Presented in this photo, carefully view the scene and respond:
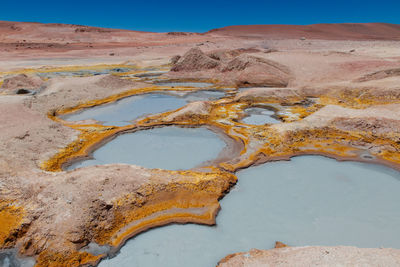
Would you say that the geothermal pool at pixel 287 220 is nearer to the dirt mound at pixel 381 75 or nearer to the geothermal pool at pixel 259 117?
the geothermal pool at pixel 259 117

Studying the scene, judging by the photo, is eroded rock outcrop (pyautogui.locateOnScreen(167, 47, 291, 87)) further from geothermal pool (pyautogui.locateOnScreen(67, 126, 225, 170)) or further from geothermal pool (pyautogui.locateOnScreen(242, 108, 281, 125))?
geothermal pool (pyautogui.locateOnScreen(67, 126, 225, 170))

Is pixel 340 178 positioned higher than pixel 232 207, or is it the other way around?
pixel 340 178

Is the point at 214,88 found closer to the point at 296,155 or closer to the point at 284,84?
the point at 284,84

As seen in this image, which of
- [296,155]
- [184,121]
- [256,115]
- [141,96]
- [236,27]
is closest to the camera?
[296,155]

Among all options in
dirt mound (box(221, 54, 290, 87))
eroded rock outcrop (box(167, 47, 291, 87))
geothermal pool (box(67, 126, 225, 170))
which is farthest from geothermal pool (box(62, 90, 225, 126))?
eroded rock outcrop (box(167, 47, 291, 87))

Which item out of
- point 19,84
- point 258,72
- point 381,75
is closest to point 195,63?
point 258,72

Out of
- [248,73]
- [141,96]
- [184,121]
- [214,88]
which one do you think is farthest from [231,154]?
[248,73]

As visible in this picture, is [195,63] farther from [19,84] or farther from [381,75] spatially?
[381,75]

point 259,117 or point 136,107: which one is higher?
point 136,107
